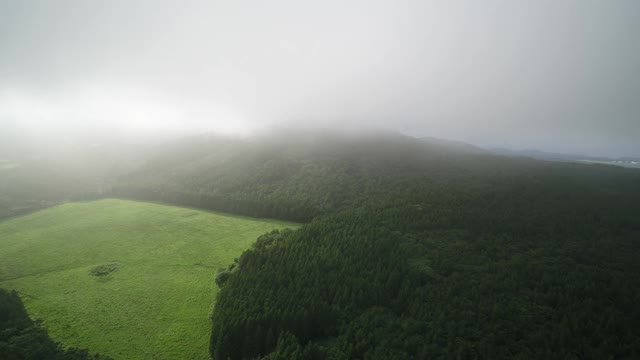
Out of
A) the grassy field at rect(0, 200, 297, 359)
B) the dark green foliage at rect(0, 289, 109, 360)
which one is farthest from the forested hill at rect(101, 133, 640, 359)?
the dark green foliage at rect(0, 289, 109, 360)

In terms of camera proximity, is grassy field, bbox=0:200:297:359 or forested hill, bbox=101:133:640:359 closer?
forested hill, bbox=101:133:640:359

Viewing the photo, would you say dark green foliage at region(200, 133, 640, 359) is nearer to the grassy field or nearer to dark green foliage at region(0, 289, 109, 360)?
the grassy field

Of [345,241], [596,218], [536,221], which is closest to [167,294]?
[345,241]

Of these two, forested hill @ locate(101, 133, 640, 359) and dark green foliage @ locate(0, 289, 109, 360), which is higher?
forested hill @ locate(101, 133, 640, 359)

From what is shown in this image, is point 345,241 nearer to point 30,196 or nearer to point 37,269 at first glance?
point 37,269

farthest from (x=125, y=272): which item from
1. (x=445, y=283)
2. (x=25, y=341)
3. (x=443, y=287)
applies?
(x=445, y=283)

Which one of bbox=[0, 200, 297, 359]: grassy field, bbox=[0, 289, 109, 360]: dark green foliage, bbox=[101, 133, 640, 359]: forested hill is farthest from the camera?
bbox=[0, 200, 297, 359]: grassy field

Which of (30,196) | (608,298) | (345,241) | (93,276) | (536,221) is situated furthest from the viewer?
(30,196)

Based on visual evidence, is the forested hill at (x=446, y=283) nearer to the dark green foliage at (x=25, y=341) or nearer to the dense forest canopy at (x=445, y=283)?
the dense forest canopy at (x=445, y=283)
